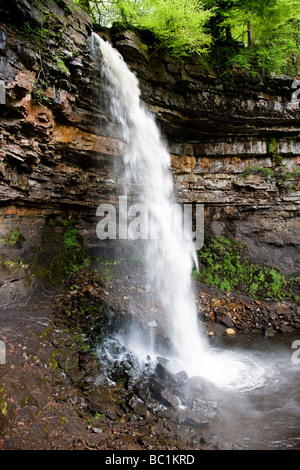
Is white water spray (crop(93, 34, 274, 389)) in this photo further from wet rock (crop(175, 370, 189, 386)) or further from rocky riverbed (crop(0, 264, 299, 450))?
rocky riverbed (crop(0, 264, 299, 450))

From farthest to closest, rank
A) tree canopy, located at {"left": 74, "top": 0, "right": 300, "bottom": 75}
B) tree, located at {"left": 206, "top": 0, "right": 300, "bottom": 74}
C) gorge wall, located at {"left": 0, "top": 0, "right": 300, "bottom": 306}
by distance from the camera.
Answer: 1. tree, located at {"left": 206, "top": 0, "right": 300, "bottom": 74}
2. tree canopy, located at {"left": 74, "top": 0, "right": 300, "bottom": 75}
3. gorge wall, located at {"left": 0, "top": 0, "right": 300, "bottom": 306}

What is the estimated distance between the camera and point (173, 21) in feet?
28.0

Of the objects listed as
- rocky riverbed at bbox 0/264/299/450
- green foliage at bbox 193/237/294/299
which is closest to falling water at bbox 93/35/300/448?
rocky riverbed at bbox 0/264/299/450

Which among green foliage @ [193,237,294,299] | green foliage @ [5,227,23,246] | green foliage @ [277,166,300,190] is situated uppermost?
green foliage @ [277,166,300,190]

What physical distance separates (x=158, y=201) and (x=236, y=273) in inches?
185

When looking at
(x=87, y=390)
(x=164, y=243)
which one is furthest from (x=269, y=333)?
(x=87, y=390)

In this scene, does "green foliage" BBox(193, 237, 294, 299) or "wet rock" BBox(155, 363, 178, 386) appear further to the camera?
"green foliage" BBox(193, 237, 294, 299)

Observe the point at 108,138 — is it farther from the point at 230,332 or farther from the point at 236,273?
the point at 230,332

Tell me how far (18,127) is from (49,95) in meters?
1.33

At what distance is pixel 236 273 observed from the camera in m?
11.3

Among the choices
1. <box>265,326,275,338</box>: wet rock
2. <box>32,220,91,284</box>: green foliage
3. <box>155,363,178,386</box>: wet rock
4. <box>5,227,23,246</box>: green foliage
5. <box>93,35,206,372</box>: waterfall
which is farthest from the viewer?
<box>32,220,91,284</box>: green foliage

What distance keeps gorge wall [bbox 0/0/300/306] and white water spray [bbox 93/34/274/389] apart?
0.45m

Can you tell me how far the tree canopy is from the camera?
27.9 feet
